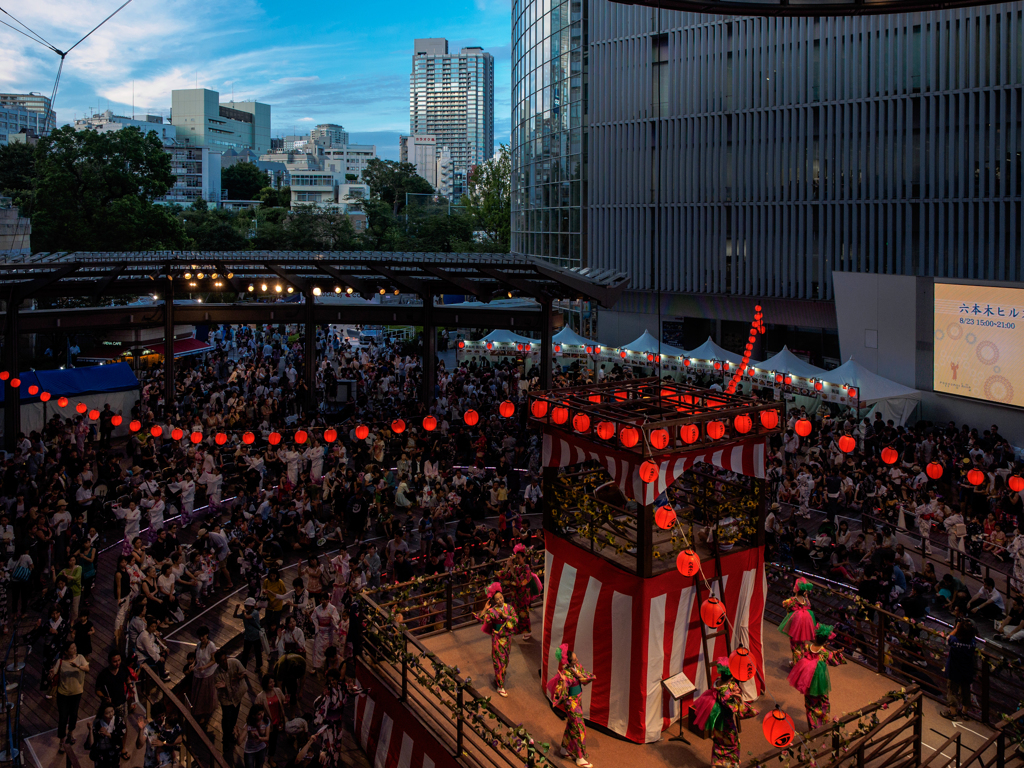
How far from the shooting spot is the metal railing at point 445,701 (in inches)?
283

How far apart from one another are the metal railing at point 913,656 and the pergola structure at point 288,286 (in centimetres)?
1059

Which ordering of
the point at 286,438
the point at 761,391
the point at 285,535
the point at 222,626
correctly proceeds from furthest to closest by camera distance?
the point at 761,391 < the point at 286,438 < the point at 285,535 < the point at 222,626

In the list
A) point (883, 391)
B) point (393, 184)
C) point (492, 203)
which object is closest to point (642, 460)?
point (883, 391)

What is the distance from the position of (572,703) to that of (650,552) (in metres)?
1.51

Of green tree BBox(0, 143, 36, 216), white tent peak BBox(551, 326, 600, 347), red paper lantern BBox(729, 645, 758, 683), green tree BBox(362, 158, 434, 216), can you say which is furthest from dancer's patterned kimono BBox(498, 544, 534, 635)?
green tree BBox(362, 158, 434, 216)

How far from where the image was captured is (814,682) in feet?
25.3

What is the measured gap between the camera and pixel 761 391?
24125 mm

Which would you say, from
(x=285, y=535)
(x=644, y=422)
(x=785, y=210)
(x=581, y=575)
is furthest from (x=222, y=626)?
(x=785, y=210)

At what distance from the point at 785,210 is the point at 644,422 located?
2416 centimetres

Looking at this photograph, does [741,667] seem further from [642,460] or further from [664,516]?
[642,460]

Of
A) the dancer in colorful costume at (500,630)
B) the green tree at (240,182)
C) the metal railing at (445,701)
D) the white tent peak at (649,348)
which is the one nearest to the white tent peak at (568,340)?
the white tent peak at (649,348)

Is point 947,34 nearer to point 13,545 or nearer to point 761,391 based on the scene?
point 761,391

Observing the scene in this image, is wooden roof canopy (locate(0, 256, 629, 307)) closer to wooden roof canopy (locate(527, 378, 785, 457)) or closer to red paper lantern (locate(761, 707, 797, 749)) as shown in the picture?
wooden roof canopy (locate(527, 378, 785, 457))

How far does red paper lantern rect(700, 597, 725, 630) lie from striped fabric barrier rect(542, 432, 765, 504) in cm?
110
